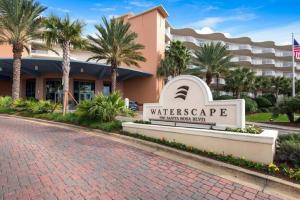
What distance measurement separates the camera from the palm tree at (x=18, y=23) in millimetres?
19375

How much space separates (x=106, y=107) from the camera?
38.0 feet

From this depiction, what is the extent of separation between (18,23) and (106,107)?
13883mm

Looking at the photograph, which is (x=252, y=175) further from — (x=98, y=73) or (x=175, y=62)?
(x=98, y=73)

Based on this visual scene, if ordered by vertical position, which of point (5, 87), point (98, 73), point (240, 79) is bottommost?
point (5, 87)

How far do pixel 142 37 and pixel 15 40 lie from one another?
74.4ft

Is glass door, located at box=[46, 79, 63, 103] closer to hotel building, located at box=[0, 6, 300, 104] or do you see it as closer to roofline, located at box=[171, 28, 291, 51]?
hotel building, located at box=[0, 6, 300, 104]

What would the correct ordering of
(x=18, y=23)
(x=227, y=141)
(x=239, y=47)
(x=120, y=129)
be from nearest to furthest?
(x=227, y=141) < (x=120, y=129) < (x=18, y=23) < (x=239, y=47)

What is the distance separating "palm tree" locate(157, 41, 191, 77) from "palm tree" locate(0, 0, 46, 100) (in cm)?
1987

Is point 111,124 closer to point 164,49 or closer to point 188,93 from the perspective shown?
point 188,93

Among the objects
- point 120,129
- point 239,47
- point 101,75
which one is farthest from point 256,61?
point 120,129

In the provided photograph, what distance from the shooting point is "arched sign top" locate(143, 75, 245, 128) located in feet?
24.3

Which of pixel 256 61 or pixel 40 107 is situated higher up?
pixel 256 61

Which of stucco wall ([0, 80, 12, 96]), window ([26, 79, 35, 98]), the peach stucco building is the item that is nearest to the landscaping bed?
the peach stucco building

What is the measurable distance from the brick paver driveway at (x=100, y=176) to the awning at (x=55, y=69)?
24.4 meters
